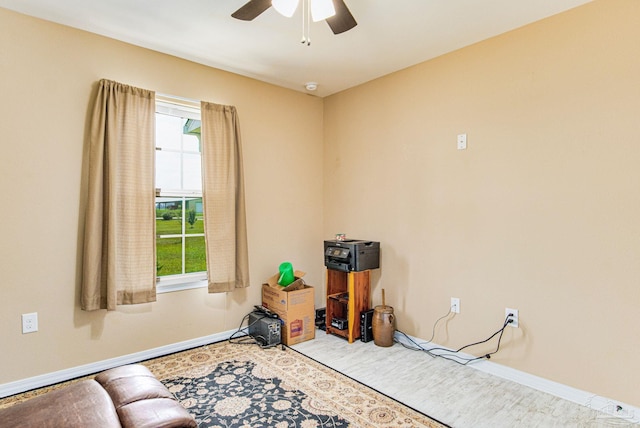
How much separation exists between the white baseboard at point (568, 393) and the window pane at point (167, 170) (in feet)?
9.59

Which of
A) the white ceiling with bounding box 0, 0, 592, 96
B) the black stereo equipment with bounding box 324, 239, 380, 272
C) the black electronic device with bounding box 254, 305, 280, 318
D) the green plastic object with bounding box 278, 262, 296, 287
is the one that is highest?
the white ceiling with bounding box 0, 0, 592, 96

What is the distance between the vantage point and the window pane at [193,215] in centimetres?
329

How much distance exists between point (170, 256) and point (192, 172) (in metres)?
0.82

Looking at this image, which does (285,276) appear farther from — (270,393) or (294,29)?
(294,29)

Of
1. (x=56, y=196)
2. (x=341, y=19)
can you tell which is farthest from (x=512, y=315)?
(x=56, y=196)

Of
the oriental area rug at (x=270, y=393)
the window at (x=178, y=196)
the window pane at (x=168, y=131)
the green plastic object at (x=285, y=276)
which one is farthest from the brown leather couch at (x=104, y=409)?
the window pane at (x=168, y=131)

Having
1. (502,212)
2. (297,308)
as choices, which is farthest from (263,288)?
(502,212)

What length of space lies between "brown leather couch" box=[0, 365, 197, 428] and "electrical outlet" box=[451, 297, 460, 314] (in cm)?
229

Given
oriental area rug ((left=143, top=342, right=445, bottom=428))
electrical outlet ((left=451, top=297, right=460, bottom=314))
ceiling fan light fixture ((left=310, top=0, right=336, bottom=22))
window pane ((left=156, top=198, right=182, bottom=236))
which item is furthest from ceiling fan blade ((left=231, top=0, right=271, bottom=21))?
electrical outlet ((left=451, top=297, right=460, bottom=314))

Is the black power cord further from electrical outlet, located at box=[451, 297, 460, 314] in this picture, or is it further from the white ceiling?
the white ceiling

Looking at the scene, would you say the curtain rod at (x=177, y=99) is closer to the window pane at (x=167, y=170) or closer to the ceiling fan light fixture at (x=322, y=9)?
the window pane at (x=167, y=170)

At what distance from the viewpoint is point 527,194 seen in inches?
102

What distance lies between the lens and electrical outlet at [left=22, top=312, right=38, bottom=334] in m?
2.45

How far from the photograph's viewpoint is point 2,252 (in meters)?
2.37
